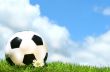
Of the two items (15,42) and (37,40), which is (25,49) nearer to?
(15,42)

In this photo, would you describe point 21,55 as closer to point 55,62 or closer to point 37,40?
point 37,40

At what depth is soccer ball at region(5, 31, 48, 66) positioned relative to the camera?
1561cm

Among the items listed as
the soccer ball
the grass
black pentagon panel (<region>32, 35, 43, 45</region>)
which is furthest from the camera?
black pentagon panel (<region>32, 35, 43, 45</region>)

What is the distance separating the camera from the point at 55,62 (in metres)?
17.7

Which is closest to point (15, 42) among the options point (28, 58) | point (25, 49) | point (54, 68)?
point (25, 49)

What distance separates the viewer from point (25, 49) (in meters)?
15.6

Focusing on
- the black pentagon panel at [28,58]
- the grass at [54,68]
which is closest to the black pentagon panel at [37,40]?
the black pentagon panel at [28,58]

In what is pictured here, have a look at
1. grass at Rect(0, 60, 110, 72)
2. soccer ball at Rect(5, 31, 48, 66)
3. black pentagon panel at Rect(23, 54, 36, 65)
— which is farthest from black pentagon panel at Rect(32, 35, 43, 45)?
grass at Rect(0, 60, 110, 72)

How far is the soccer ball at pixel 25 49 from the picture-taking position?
1561cm

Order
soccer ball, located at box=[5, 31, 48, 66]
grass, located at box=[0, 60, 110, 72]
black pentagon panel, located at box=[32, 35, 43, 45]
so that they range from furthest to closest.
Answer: black pentagon panel, located at box=[32, 35, 43, 45], soccer ball, located at box=[5, 31, 48, 66], grass, located at box=[0, 60, 110, 72]

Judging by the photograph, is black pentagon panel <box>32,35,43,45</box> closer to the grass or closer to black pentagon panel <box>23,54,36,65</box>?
black pentagon panel <box>23,54,36,65</box>

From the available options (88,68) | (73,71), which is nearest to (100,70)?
(88,68)

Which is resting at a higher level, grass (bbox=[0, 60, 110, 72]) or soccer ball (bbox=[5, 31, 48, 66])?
soccer ball (bbox=[5, 31, 48, 66])

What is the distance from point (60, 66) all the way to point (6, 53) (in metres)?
2.07
